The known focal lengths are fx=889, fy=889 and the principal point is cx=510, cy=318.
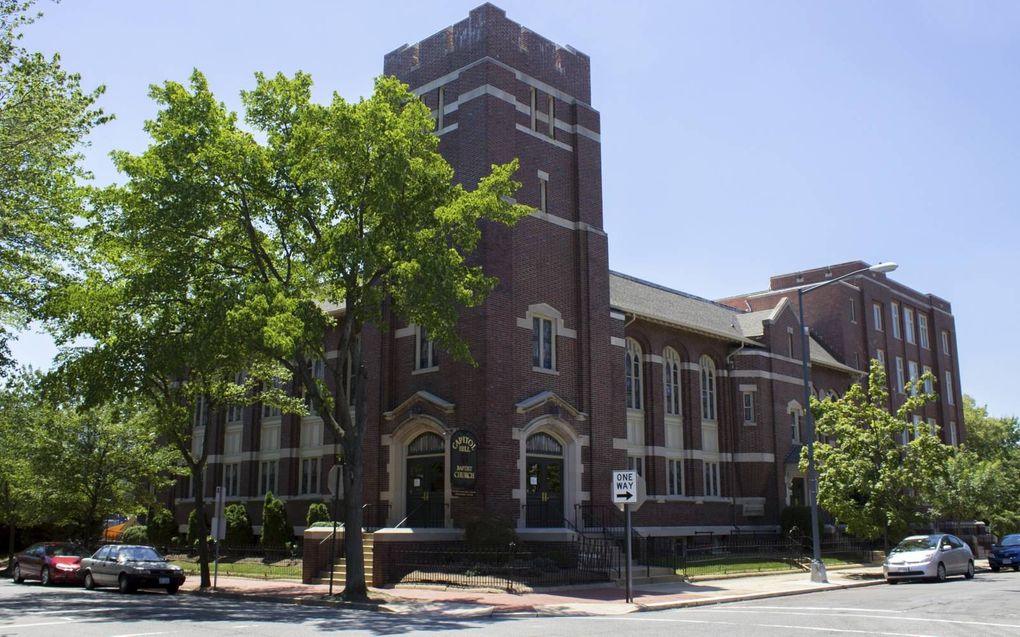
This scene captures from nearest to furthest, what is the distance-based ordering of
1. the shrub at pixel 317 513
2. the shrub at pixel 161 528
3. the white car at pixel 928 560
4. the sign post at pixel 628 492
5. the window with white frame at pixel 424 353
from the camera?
the sign post at pixel 628 492 < the white car at pixel 928 560 < the window with white frame at pixel 424 353 < the shrub at pixel 317 513 < the shrub at pixel 161 528

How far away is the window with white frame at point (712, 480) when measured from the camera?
38594 millimetres

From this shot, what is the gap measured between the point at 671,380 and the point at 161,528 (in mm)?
24188

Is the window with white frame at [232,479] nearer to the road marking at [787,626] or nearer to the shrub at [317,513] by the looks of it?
the shrub at [317,513]

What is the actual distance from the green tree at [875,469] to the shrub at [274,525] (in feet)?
65.6

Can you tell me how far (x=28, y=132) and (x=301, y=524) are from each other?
21180 millimetres

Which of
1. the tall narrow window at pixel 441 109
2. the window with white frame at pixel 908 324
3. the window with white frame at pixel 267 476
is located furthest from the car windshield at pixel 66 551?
the window with white frame at pixel 908 324

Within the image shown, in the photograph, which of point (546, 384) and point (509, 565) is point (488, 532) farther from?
point (546, 384)

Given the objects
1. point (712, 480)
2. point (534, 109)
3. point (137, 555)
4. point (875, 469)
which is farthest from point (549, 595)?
point (712, 480)

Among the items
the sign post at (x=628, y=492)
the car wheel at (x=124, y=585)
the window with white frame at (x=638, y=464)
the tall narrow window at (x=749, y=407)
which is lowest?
the car wheel at (x=124, y=585)

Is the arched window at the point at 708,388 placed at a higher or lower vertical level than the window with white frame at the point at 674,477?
higher

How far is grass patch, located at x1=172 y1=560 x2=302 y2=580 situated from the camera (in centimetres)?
2861

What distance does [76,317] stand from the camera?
21531mm

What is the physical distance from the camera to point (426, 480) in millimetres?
28750

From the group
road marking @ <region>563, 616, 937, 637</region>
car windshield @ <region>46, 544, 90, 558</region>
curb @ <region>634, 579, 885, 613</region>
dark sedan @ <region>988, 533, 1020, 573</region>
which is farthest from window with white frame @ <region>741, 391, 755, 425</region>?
car windshield @ <region>46, 544, 90, 558</region>
